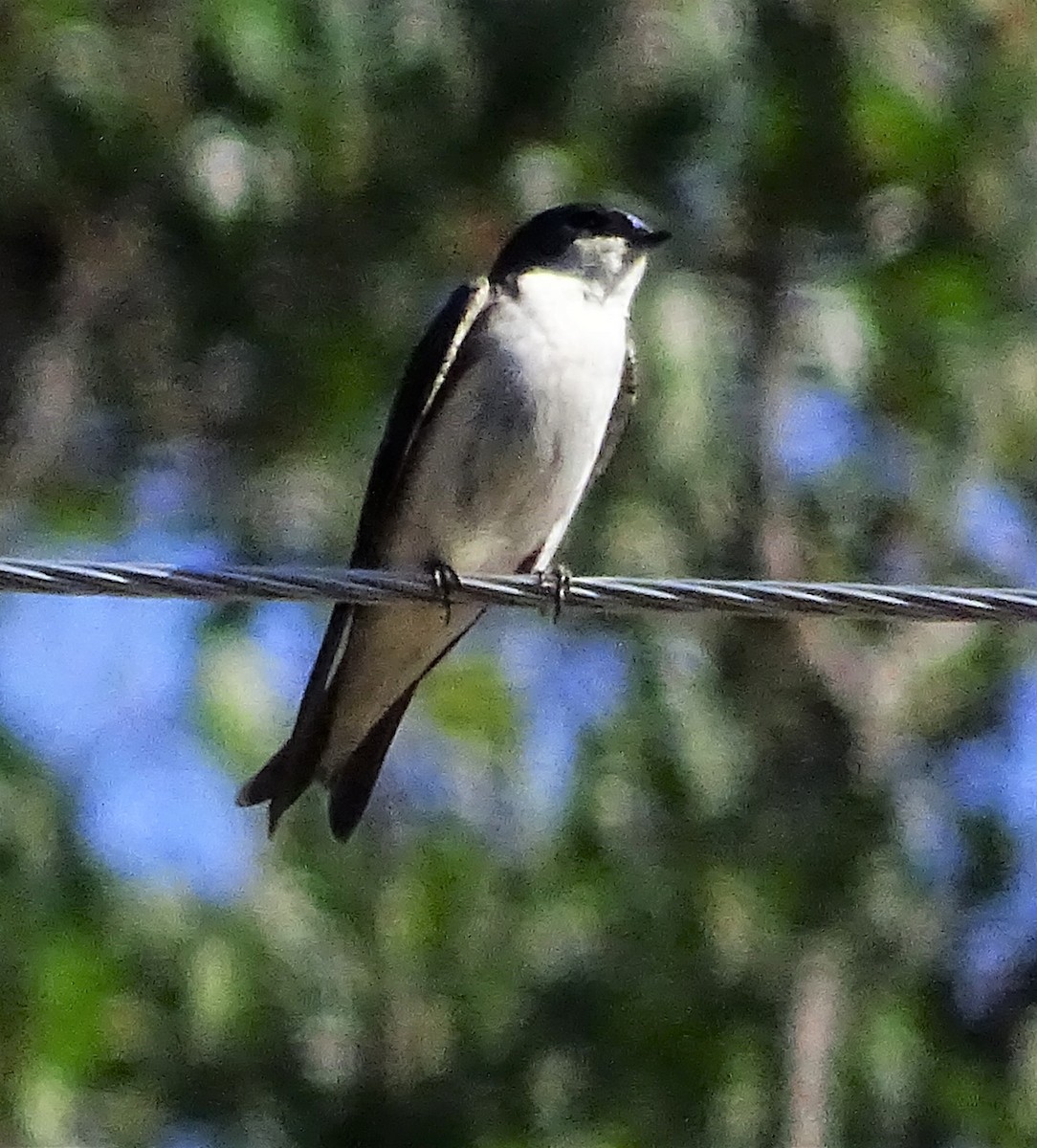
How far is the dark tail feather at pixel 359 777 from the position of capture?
4344 mm

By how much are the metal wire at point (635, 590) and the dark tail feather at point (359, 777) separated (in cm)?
120

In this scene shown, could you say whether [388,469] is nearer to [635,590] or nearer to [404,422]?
[404,422]

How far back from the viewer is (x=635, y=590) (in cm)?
313

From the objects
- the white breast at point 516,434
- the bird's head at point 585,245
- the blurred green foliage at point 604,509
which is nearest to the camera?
the white breast at point 516,434

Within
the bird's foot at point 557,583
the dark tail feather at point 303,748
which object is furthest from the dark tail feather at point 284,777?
the bird's foot at point 557,583

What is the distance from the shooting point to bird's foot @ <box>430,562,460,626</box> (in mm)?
3369

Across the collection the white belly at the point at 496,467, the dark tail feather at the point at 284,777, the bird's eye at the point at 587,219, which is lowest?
the dark tail feather at the point at 284,777

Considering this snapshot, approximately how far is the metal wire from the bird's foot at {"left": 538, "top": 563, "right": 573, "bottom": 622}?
0.13 metres

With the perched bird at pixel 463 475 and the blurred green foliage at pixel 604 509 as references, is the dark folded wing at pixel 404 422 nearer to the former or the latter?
the perched bird at pixel 463 475

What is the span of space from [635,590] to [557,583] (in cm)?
70

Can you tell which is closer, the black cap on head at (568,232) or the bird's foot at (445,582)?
the bird's foot at (445,582)

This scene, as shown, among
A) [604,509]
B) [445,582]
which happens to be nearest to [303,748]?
[445,582]

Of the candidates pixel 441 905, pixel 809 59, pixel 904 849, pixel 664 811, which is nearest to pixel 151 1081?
pixel 441 905

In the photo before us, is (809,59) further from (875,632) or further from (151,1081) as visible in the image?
(151,1081)
